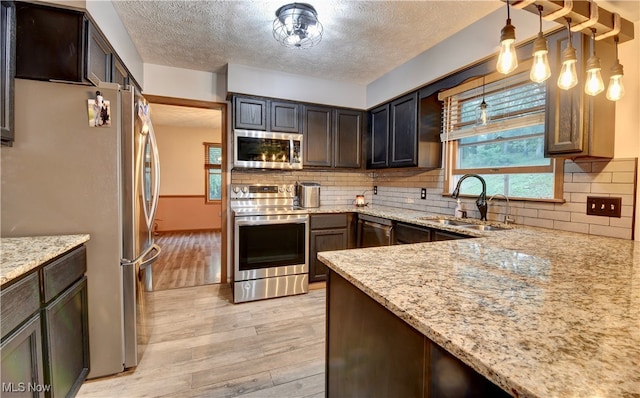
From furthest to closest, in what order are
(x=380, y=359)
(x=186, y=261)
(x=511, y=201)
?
(x=186, y=261) < (x=511, y=201) < (x=380, y=359)

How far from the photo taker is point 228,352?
6.55 feet

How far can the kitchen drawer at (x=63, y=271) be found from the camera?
1259 mm

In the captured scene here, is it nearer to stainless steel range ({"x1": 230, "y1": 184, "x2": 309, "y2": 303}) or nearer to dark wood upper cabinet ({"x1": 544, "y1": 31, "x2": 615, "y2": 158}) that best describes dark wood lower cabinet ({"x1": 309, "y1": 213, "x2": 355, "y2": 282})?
stainless steel range ({"x1": 230, "y1": 184, "x2": 309, "y2": 303})

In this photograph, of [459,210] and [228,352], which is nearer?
[228,352]

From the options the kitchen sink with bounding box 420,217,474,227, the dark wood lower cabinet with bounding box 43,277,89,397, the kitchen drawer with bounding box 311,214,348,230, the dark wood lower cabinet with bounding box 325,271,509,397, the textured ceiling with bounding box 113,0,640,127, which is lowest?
the dark wood lower cabinet with bounding box 43,277,89,397

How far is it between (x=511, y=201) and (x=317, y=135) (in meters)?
2.12

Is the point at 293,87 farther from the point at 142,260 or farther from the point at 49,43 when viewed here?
the point at 142,260

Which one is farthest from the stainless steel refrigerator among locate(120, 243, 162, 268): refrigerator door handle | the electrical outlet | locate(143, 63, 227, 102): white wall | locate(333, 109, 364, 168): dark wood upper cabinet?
the electrical outlet

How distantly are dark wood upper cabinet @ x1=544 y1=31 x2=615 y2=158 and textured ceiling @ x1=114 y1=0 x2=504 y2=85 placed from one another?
646 millimetres

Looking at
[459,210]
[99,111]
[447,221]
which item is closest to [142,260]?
[99,111]

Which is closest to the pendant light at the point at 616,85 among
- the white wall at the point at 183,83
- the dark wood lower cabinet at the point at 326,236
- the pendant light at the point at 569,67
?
the pendant light at the point at 569,67

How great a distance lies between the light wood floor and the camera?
3416 millimetres

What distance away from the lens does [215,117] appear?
18.0ft

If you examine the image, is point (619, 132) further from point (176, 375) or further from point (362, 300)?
point (176, 375)
